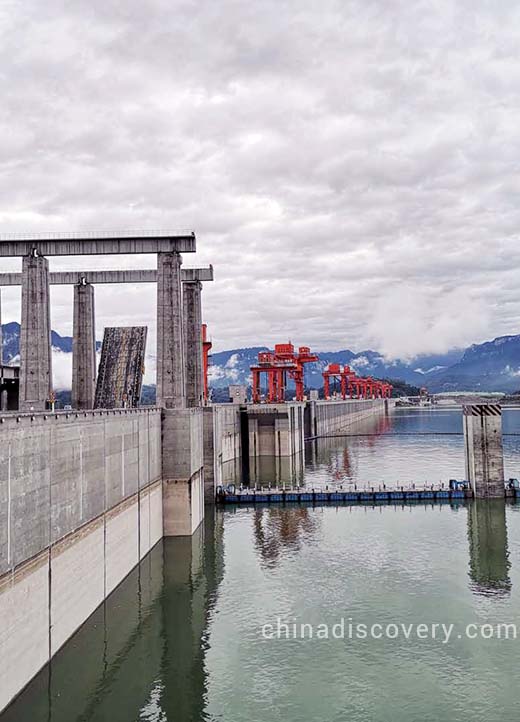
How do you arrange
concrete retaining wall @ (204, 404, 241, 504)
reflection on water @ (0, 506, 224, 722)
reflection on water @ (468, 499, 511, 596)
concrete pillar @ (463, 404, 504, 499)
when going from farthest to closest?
concrete retaining wall @ (204, 404, 241, 504) → concrete pillar @ (463, 404, 504, 499) → reflection on water @ (468, 499, 511, 596) → reflection on water @ (0, 506, 224, 722)

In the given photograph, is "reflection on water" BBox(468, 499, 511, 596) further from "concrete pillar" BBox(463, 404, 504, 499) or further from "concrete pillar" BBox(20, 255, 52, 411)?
"concrete pillar" BBox(20, 255, 52, 411)

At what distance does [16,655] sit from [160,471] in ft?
88.9

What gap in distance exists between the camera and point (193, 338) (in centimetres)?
7088

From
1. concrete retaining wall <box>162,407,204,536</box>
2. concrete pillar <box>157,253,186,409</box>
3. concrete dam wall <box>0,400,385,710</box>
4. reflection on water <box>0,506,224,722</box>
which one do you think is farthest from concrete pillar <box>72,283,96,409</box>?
reflection on water <box>0,506,224,722</box>

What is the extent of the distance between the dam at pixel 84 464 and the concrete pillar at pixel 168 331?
8cm

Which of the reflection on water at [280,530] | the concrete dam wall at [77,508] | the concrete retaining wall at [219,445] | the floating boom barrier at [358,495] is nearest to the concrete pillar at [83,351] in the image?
the concrete retaining wall at [219,445]

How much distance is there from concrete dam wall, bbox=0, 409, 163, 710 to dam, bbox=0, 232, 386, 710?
2.6 inches

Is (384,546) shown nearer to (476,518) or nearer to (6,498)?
(476,518)

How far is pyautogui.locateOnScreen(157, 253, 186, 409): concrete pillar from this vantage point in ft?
166

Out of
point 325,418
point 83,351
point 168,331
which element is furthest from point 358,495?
point 325,418

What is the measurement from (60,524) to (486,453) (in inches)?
1867

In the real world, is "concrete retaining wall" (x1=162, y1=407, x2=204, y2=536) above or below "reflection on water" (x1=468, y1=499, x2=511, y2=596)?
above

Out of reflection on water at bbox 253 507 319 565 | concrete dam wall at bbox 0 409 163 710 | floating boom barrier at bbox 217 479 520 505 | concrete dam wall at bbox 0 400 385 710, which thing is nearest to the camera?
concrete dam wall at bbox 0 409 163 710

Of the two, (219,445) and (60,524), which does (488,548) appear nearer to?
(60,524)
